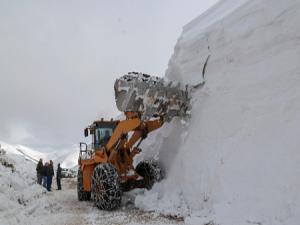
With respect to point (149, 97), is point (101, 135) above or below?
below

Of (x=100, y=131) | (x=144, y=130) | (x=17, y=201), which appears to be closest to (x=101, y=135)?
(x=100, y=131)

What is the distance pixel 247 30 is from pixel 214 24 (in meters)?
1.72

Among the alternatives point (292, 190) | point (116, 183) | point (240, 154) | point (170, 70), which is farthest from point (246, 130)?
point (170, 70)

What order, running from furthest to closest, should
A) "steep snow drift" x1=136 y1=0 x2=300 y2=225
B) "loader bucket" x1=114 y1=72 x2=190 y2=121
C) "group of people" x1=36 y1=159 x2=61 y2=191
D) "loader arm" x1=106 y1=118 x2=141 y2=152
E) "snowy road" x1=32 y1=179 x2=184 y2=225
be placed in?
1. "group of people" x1=36 y1=159 x2=61 y2=191
2. "loader arm" x1=106 y1=118 x2=141 y2=152
3. "loader bucket" x1=114 y1=72 x2=190 y2=121
4. "snowy road" x1=32 y1=179 x2=184 y2=225
5. "steep snow drift" x1=136 y1=0 x2=300 y2=225

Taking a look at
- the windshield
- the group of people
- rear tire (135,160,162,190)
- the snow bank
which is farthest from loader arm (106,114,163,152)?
the group of people

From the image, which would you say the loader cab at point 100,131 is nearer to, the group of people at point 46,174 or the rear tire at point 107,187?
the rear tire at point 107,187

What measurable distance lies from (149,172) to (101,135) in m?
2.75

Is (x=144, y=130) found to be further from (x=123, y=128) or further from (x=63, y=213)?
(x=63, y=213)

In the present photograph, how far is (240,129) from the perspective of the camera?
862cm

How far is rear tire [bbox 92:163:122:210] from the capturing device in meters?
9.88

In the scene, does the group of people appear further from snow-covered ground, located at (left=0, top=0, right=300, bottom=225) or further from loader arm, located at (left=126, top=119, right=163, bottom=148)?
loader arm, located at (left=126, top=119, right=163, bottom=148)

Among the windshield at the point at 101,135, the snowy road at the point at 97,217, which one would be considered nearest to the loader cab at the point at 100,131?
the windshield at the point at 101,135

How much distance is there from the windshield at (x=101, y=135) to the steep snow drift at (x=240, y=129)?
203 centimetres

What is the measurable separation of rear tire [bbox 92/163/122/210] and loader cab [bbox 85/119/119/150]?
255 centimetres
